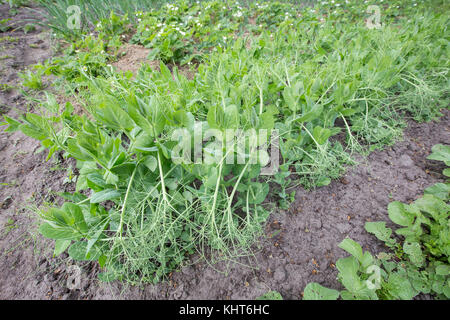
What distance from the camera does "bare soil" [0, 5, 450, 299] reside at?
112 centimetres

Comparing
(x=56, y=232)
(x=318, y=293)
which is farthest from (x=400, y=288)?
(x=56, y=232)

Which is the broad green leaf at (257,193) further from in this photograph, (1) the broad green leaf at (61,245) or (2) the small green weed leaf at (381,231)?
(1) the broad green leaf at (61,245)

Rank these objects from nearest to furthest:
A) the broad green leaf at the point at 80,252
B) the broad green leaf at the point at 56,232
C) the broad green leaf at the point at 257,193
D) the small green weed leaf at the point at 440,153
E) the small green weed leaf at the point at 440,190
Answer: the broad green leaf at the point at 56,232 → the broad green leaf at the point at 80,252 → the broad green leaf at the point at 257,193 → the small green weed leaf at the point at 440,190 → the small green weed leaf at the point at 440,153

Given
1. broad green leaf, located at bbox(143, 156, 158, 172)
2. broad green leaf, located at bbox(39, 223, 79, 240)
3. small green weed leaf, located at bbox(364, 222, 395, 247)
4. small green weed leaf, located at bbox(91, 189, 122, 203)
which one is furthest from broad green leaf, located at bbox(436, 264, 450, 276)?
broad green leaf, located at bbox(39, 223, 79, 240)

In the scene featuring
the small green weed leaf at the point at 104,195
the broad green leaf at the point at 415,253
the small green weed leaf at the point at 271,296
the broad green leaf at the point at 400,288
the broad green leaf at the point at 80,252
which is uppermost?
the small green weed leaf at the point at 104,195

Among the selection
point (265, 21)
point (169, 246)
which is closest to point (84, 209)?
point (169, 246)

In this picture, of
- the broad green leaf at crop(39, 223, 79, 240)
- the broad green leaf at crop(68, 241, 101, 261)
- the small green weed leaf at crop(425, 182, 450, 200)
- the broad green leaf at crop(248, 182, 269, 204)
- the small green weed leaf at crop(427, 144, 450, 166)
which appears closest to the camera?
the broad green leaf at crop(39, 223, 79, 240)

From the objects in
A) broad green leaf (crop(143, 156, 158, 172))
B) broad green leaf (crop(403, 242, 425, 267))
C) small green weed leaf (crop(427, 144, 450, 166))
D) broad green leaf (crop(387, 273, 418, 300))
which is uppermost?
broad green leaf (crop(143, 156, 158, 172))

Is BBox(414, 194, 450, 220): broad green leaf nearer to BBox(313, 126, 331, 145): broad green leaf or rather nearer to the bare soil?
the bare soil

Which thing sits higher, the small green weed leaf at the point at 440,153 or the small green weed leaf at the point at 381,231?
the small green weed leaf at the point at 440,153

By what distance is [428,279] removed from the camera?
107cm

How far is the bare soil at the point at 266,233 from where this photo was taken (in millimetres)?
1124

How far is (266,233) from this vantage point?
126 centimetres

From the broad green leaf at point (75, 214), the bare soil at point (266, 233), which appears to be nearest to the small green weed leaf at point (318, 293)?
the bare soil at point (266, 233)
